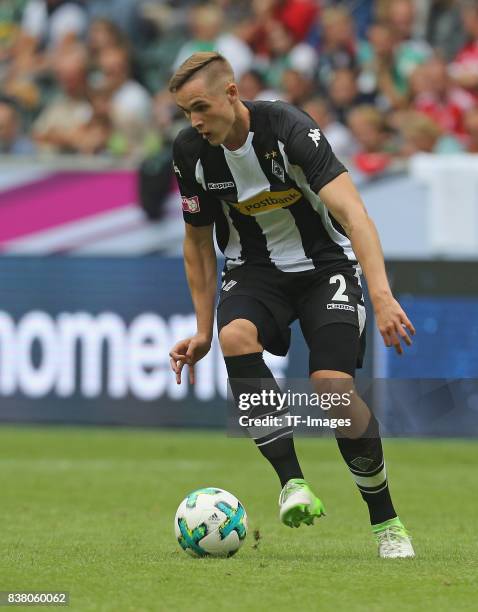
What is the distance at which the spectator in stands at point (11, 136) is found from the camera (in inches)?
617

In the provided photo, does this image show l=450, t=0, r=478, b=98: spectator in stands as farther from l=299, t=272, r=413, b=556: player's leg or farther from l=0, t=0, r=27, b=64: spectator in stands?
l=299, t=272, r=413, b=556: player's leg

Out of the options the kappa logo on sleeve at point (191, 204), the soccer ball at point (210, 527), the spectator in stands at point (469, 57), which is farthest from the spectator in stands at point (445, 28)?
the soccer ball at point (210, 527)

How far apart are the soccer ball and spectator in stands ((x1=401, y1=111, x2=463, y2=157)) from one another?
26.7 feet

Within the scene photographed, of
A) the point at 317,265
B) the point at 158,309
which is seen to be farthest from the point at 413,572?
the point at 158,309

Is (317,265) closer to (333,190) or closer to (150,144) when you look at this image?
(333,190)

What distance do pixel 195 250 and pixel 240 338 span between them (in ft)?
2.27

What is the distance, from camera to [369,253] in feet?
18.9

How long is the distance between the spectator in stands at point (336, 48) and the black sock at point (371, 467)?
9.10 meters

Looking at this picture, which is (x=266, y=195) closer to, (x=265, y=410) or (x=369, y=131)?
(x=265, y=410)

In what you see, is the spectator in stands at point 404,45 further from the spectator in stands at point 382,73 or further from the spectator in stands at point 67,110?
the spectator in stands at point 67,110

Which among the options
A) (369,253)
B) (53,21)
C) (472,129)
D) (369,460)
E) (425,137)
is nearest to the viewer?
(369,253)

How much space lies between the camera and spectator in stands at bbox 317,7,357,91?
587 inches

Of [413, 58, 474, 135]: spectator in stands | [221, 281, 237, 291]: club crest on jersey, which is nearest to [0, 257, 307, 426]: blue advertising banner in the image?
[413, 58, 474, 135]: spectator in stands

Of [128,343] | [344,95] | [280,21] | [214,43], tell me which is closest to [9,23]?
[214,43]
